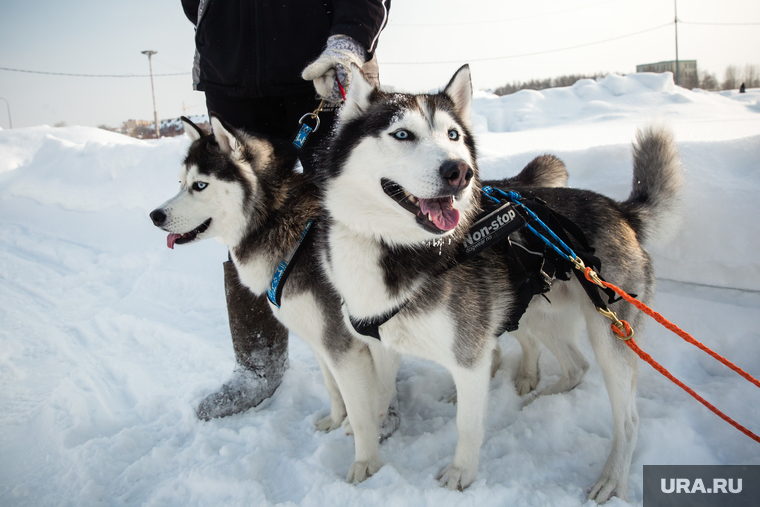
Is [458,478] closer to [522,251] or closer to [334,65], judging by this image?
[522,251]

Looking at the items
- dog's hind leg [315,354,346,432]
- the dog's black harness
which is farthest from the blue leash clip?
dog's hind leg [315,354,346,432]

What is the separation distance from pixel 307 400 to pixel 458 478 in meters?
1.04

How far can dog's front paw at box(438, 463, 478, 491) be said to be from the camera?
1.62m

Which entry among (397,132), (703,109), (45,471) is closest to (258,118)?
(397,132)

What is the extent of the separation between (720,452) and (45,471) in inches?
Answer: 119

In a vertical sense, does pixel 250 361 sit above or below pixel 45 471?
above

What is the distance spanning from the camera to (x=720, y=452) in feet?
5.59

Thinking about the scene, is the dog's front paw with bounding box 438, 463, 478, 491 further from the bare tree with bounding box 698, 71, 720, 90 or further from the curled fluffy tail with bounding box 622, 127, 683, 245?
the bare tree with bounding box 698, 71, 720, 90

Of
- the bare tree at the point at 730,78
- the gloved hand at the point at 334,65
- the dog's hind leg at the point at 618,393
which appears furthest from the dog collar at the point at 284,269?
the bare tree at the point at 730,78

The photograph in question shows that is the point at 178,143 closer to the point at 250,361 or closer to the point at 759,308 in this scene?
the point at 250,361

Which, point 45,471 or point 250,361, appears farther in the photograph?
point 250,361

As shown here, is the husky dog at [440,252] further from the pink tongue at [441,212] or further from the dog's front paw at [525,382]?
the dog's front paw at [525,382]

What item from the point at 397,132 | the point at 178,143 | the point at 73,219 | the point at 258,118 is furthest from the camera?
the point at 178,143

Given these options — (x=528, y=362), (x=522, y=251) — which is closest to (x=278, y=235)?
(x=522, y=251)
